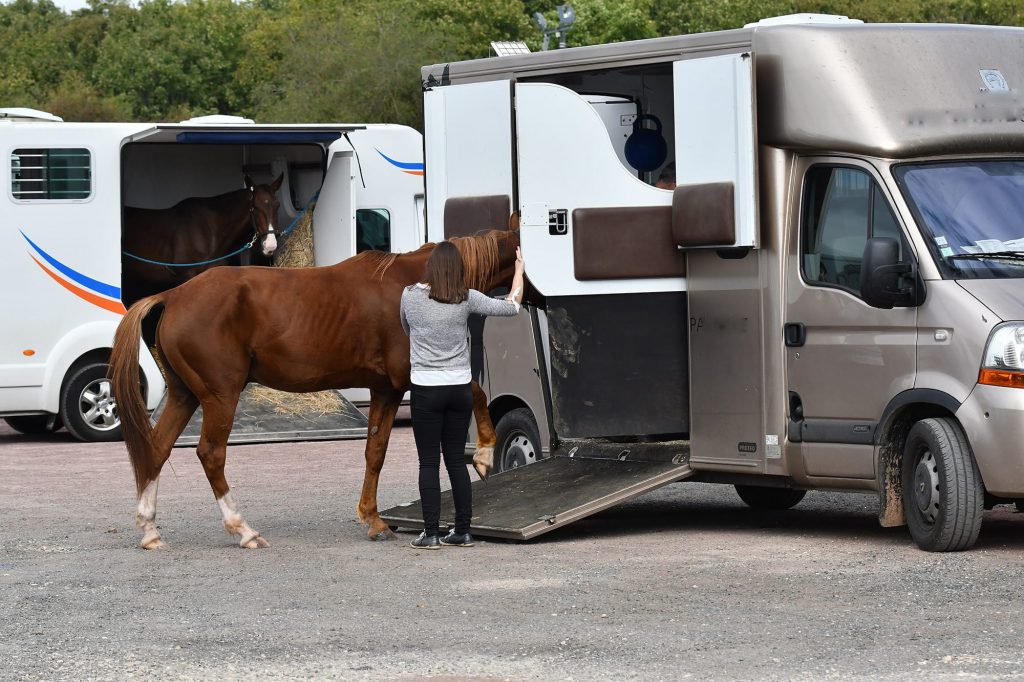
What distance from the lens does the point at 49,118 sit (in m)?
18.2

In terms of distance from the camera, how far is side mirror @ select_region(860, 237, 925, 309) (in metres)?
9.16

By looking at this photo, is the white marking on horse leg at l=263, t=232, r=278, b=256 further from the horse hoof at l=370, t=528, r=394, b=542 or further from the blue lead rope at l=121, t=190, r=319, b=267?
the horse hoof at l=370, t=528, r=394, b=542

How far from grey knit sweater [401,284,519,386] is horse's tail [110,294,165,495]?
1731 mm

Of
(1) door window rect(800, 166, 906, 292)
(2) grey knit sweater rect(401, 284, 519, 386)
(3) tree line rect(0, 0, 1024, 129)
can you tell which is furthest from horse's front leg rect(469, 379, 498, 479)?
(3) tree line rect(0, 0, 1024, 129)

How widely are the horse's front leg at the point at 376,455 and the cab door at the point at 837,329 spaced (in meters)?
2.53

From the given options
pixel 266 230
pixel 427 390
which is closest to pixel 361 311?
pixel 427 390

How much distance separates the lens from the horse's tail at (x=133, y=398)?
399 inches

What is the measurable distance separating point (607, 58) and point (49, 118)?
9.53 metres

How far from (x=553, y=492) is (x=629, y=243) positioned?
1.65 metres

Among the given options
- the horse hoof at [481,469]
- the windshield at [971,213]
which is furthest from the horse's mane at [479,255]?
the windshield at [971,213]

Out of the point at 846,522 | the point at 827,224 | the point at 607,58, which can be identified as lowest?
the point at 846,522

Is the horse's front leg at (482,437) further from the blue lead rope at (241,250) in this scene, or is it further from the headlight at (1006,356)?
the blue lead rope at (241,250)

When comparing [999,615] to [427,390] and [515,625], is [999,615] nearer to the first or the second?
[515,625]

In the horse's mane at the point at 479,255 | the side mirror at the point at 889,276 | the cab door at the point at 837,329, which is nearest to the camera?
the side mirror at the point at 889,276
